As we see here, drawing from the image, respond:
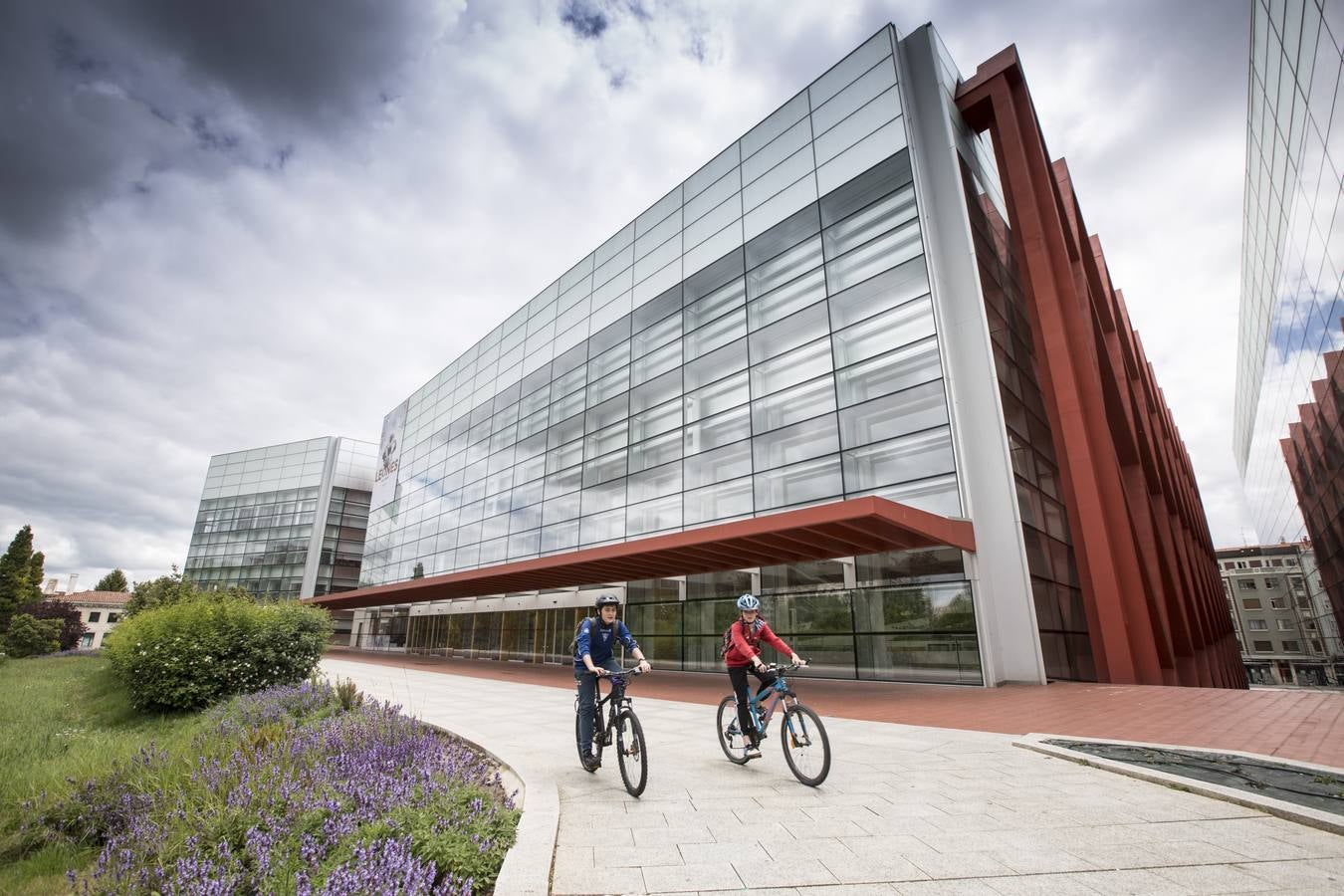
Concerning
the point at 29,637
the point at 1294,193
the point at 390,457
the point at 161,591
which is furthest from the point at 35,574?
the point at 1294,193

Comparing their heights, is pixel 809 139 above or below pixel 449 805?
above

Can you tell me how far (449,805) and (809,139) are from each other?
2316 centimetres

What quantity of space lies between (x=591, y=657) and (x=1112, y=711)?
9.31 metres

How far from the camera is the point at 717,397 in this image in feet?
71.7

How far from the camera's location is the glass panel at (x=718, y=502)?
65.2ft

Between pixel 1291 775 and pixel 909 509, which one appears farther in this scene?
pixel 909 509

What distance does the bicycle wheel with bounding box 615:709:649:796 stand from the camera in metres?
5.18

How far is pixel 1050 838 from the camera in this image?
4148 mm

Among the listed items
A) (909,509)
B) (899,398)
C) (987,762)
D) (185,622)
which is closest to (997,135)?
(899,398)

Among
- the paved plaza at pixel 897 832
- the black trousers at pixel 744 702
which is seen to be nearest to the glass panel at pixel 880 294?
the paved plaza at pixel 897 832

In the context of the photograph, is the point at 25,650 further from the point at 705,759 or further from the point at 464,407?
the point at 705,759

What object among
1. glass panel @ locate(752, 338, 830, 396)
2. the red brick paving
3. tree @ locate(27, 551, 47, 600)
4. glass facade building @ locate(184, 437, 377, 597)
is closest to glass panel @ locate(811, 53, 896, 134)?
glass panel @ locate(752, 338, 830, 396)

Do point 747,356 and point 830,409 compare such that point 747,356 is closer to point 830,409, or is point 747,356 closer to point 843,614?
point 830,409

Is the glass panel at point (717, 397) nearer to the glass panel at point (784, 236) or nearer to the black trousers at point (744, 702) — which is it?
the glass panel at point (784, 236)
